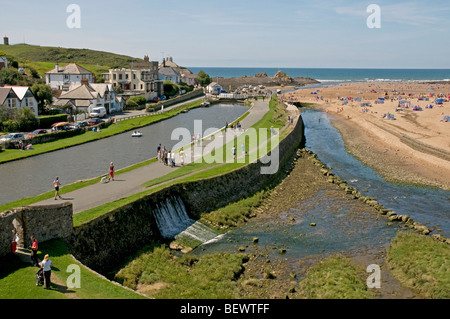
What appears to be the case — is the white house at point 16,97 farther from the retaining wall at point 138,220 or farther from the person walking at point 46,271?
the person walking at point 46,271

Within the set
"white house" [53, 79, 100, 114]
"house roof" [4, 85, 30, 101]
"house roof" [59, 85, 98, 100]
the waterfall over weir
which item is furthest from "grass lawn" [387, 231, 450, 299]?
"house roof" [59, 85, 98, 100]

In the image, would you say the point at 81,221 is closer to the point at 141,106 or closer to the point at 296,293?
the point at 296,293

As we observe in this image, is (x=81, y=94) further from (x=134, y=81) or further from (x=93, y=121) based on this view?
(x=134, y=81)

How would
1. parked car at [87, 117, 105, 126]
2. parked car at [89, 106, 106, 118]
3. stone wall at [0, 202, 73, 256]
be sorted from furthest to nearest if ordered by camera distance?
parked car at [89, 106, 106, 118]
parked car at [87, 117, 105, 126]
stone wall at [0, 202, 73, 256]

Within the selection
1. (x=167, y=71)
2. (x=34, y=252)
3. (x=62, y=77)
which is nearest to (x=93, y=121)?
(x=62, y=77)

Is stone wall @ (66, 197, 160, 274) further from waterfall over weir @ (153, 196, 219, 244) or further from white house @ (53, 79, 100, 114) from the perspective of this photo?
white house @ (53, 79, 100, 114)
